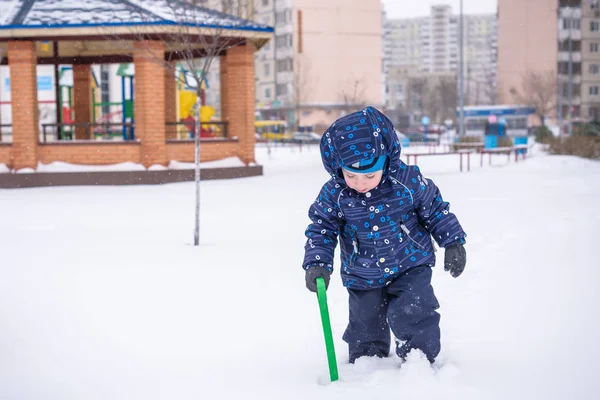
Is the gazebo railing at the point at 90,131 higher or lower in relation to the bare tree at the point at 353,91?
lower

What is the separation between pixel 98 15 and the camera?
19.1 meters

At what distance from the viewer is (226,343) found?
4.91 metres

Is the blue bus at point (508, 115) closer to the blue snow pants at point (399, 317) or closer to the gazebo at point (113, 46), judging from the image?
the gazebo at point (113, 46)

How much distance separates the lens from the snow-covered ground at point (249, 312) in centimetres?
397

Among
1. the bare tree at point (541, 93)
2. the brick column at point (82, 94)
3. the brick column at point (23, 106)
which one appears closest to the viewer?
the brick column at point (23, 106)

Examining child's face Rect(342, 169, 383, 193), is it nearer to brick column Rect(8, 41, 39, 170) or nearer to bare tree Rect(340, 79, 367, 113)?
brick column Rect(8, 41, 39, 170)

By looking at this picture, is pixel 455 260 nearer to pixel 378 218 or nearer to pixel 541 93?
pixel 378 218

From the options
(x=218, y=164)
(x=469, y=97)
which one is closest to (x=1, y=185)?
(x=218, y=164)

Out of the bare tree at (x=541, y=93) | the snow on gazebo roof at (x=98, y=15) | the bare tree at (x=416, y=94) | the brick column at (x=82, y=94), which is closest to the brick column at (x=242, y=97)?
the snow on gazebo roof at (x=98, y=15)

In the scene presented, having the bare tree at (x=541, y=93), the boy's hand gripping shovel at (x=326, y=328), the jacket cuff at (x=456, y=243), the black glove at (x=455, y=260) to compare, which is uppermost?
the bare tree at (x=541, y=93)

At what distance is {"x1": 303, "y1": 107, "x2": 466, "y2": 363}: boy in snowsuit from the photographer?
150 inches

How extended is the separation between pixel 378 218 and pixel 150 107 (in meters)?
16.3

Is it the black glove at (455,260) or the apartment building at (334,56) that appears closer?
the black glove at (455,260)

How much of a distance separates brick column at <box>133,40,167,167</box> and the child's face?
16.1m
